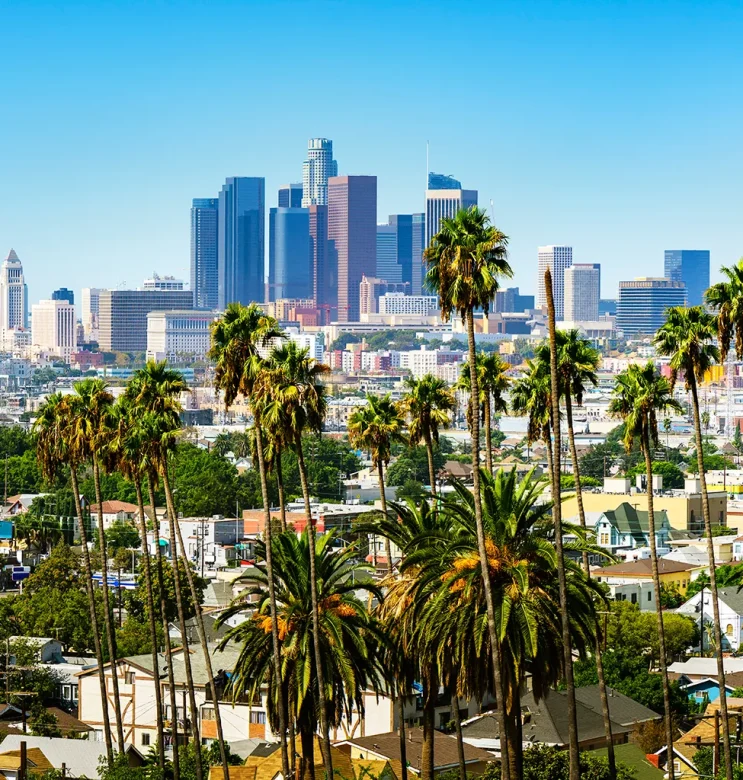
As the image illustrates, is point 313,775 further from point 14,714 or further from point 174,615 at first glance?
point 174,615

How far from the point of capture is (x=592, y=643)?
31.7 m

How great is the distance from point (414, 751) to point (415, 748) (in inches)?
6.5

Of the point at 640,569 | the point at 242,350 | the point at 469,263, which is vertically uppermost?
the point at 469,263

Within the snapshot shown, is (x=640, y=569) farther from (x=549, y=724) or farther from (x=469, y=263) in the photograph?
(x=469, y=263)

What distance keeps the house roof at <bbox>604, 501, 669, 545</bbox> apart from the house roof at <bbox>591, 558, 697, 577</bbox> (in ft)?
61.4

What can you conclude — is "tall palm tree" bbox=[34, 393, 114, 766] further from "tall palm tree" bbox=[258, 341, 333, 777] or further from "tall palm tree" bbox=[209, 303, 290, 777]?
"tall palm tree" bbox=[258, 341, 333, 777]

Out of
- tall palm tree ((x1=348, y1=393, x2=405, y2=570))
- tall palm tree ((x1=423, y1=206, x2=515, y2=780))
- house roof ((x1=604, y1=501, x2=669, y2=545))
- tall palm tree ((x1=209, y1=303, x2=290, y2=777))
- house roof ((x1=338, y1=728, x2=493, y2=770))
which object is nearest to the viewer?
tall palm tree ((x1=423, y1=206, x2=515, y2=780))

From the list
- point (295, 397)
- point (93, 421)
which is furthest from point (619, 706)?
point (295, 397)

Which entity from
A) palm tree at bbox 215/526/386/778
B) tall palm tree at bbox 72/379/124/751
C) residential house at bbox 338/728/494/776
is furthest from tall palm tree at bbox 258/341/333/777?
tall palm tree at bbox 72/379/124/751

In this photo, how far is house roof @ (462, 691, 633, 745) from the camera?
47156 millimetres

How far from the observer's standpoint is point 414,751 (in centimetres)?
4591

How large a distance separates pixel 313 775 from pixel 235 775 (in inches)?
203

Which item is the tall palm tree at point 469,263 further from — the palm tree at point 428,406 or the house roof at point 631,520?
the house roof at point 631,520

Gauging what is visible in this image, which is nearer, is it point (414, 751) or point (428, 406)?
point (414, 751)
